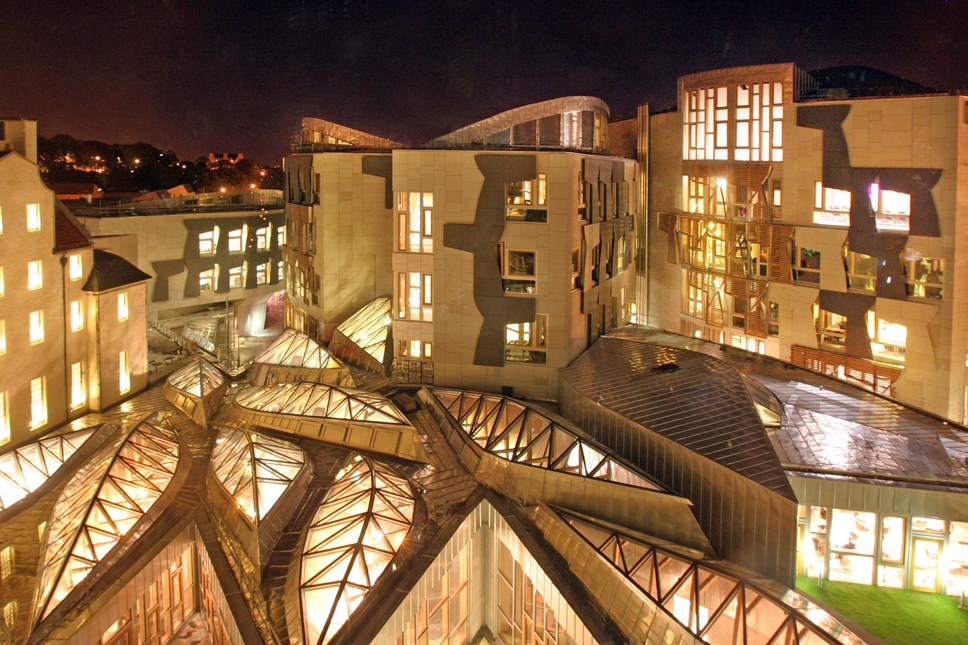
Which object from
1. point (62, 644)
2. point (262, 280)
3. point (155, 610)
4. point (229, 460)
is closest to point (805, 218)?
point (229, 460)

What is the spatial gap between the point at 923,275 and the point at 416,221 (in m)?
22.5

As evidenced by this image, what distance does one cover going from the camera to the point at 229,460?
25.8 meters

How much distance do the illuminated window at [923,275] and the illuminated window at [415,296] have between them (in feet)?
70.3

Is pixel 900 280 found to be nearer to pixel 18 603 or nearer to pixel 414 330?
pixel 414 330

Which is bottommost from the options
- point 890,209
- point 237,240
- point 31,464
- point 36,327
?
point 31,464

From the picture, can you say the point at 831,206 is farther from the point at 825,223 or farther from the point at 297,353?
the point at 297,353

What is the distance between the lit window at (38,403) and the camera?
33938mm

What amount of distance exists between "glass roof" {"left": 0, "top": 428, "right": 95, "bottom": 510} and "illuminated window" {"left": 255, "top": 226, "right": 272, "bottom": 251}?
37.9m

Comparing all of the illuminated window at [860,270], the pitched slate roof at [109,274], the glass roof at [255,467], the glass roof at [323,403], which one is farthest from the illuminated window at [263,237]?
the illuminated window at [860,270]

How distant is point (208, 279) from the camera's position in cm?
6300

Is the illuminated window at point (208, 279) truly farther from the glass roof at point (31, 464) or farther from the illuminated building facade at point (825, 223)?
the illuminated building facade at point (825, 223)

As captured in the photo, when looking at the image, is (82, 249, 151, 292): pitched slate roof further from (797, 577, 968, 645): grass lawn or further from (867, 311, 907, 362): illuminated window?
(867, 311, 907, 362): illuminated window

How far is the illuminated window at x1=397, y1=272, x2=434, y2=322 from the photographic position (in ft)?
114

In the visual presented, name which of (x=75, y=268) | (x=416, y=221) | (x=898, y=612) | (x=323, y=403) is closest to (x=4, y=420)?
(x=75, y=268)
